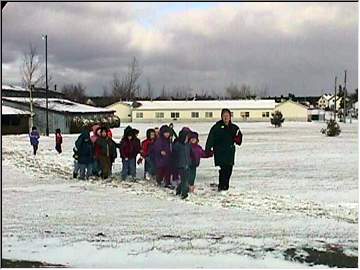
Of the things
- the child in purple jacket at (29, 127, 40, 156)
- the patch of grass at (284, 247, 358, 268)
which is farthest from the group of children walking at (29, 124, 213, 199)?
the patch of grass at (284, 247, 358, 268)

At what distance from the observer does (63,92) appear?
8773 millimetres

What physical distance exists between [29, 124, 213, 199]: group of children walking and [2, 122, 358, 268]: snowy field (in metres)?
0.30

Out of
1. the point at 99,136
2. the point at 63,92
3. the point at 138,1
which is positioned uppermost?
the point at 138,1

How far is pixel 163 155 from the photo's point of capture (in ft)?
35.0

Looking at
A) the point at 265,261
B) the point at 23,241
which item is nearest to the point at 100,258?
the point at 23,241

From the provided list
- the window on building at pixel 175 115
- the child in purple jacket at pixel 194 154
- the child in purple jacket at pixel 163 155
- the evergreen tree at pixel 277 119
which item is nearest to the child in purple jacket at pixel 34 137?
the window on building at pixel 175 115

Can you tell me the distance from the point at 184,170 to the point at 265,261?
12.9ft

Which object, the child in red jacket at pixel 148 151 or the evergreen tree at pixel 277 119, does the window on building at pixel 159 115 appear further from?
the evergreen tree at pixel 277 119

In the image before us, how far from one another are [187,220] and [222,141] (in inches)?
102

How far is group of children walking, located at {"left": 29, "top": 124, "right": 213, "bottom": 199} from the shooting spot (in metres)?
9.82

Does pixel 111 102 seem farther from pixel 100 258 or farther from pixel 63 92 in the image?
pixel 100 258

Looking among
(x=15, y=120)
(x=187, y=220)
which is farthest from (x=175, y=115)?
(x=187, y=220)

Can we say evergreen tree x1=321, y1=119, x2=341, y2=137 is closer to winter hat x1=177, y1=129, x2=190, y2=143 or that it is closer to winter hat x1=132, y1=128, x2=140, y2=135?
winter hat x1=132, y1=128, x2=140, y2=135

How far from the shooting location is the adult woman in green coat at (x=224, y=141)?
31.8 ft
